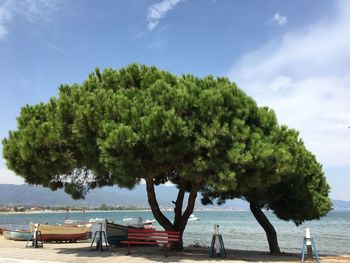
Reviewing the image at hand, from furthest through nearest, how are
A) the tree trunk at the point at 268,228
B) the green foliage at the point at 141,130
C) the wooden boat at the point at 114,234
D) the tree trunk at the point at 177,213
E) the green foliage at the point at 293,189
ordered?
the wooden boat at the point at 114,234 < the tree trunk at the point at 268,228 < the tree trunk at the point at 177,213 < the green foliage at the point at 293,189 < the green foliage at the point at 141,130

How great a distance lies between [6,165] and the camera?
15.6 m

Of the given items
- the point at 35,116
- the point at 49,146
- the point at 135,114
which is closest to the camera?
the point at 135,114

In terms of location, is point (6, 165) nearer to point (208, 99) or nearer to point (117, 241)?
point (117, 241)

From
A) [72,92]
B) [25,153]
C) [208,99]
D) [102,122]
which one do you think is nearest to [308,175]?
[208,99]

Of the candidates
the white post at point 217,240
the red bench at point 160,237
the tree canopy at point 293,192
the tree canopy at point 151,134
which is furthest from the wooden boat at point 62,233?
the white post at point 217,240

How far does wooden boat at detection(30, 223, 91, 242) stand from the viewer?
23406 mm

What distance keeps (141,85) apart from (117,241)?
24.8 ft

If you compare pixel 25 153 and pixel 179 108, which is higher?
pixel 179 108

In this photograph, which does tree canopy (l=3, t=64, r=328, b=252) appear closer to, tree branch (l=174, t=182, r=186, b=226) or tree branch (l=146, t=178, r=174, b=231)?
tree branch (l=146, t=178, r=174, b=231)

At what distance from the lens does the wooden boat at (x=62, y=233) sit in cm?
2341

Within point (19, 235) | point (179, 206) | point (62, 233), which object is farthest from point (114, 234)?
point (19, 235)

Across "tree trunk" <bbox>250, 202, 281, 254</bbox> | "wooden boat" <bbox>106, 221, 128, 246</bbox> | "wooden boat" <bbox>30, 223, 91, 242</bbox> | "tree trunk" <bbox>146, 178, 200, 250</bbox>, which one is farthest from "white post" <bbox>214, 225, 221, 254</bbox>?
"wooden boat" <bbox>30, 223, 91, 242</bbox>

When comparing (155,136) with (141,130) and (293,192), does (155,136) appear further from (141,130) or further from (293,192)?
(293,192)

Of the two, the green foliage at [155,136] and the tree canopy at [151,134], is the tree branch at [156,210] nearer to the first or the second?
the tree canopy at [151,134]
